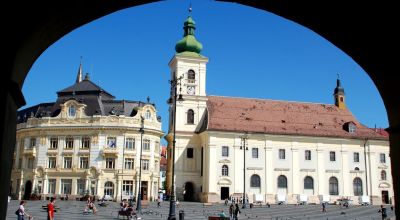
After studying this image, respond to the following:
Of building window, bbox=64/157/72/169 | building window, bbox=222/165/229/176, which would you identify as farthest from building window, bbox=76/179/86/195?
building window, bbox=222/165/229/176

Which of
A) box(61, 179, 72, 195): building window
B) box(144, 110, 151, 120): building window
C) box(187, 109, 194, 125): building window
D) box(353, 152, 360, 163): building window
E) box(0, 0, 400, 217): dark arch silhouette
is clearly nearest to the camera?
box(0, 0, 400, 217): dark arch silhouette

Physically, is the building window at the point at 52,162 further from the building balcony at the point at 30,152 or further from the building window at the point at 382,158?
the building window at the point at 382,158

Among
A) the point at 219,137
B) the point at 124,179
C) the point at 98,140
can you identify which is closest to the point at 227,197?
the point at 219,137

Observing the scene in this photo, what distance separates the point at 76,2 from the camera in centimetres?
570

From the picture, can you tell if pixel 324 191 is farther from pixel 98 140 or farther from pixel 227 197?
pixel 98 140

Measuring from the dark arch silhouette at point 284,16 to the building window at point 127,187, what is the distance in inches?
2143

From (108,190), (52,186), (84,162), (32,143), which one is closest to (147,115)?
(84,162)

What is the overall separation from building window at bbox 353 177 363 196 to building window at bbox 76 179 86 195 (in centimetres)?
3832

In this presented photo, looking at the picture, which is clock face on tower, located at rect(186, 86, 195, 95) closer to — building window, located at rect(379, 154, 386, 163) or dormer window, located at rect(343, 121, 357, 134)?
dormer window, located at rect(343, 121, 357, 134)

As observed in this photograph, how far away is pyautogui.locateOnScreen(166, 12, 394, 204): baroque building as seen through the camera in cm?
6272

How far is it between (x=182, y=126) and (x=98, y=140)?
12.3 m

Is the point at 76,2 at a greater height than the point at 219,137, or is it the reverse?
the point at 219,137

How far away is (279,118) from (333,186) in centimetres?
1245

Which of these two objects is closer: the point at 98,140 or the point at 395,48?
the point at 395,48
